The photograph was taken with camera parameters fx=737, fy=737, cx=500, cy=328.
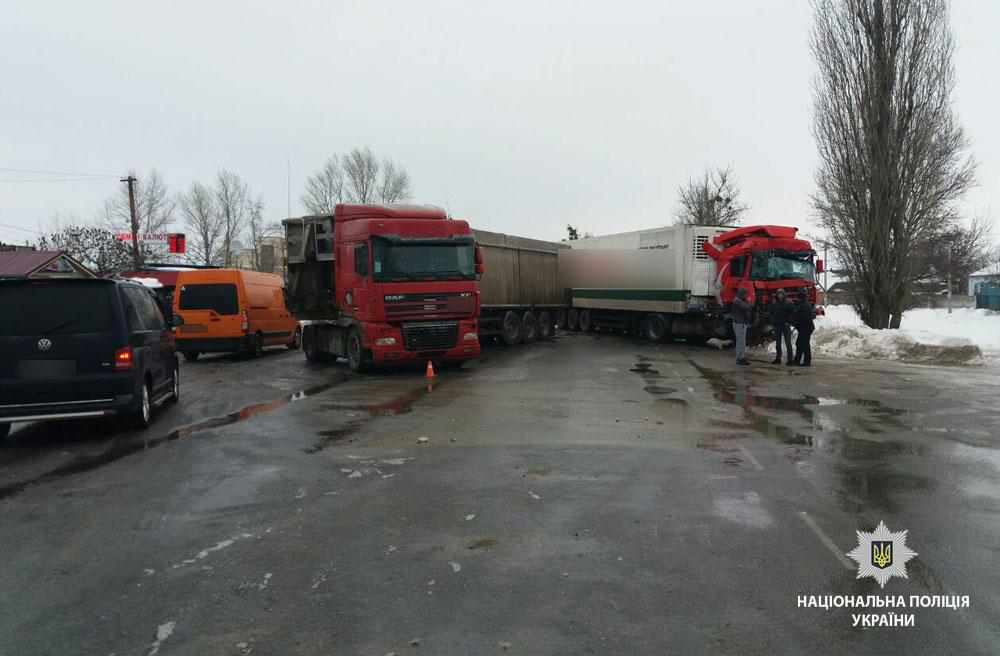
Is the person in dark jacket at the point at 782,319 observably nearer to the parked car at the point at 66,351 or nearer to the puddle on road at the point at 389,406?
the puddle on road at the point at 389,406

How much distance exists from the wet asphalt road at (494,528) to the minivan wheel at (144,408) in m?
0.28

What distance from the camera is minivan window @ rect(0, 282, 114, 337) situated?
324 inches

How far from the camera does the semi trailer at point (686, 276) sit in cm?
2052

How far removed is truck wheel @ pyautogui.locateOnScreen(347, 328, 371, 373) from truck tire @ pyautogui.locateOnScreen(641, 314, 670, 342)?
38.3 ft

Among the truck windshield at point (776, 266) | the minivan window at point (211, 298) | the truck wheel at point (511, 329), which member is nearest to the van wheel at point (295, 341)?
the minivan window at point (211, 298)

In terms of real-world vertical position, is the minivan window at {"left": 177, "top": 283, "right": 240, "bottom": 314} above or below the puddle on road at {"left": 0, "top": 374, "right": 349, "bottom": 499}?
above

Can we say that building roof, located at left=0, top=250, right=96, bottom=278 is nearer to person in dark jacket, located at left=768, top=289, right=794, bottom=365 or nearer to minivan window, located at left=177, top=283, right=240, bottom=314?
minivan window, located at left=177, top=283, right=240, bottom=314

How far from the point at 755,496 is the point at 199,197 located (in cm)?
7430

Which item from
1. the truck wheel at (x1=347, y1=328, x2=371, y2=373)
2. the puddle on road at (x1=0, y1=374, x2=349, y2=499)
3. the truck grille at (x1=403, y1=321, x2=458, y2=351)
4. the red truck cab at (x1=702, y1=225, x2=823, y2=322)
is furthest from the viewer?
the red truck cab at (x1=702, y1=225, x2=823, y2=322)

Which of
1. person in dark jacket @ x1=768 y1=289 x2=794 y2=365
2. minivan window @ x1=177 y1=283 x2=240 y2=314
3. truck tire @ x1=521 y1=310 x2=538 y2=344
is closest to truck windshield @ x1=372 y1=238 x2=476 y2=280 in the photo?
minivan window @ x1=177 y1=283 x2=240 y2=314

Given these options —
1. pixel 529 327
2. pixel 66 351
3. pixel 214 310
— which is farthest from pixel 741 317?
pixel 66 351

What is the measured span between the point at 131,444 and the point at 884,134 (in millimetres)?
23868

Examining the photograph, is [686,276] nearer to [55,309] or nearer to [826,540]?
[55,309]

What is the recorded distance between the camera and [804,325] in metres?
16.4
